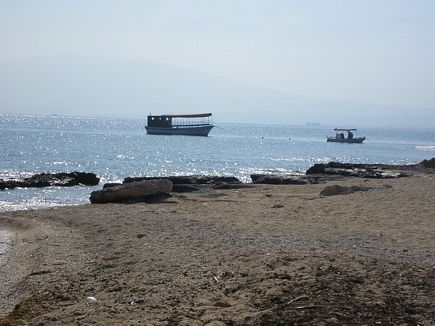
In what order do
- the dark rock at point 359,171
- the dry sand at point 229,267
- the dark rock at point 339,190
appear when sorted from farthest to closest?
the dark rock at point 359,171, the dark rock at point 339,190, the dry sand at point 229,267

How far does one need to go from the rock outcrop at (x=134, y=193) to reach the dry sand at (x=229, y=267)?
4105 millimetres

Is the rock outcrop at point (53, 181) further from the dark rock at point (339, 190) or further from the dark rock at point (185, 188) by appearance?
the dark rock at point (339, 190)

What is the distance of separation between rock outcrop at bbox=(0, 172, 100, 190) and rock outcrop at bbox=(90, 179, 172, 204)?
1201 cm

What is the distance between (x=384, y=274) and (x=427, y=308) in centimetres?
126

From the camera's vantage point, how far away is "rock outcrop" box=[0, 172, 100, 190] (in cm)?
3288

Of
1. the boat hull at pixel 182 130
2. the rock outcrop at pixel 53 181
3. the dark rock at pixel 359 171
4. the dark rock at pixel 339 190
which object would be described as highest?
the dark rock at pixel 339 190

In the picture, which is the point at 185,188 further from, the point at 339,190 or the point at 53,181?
the point at 53,181

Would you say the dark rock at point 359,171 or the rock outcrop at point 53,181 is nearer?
the rock outcrop at point 53,181

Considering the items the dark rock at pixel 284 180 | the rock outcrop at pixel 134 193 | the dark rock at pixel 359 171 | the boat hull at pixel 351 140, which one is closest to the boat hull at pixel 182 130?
the boat hull at pixel 351 140

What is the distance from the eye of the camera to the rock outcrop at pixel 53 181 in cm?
3288

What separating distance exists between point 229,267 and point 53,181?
90.1 feet

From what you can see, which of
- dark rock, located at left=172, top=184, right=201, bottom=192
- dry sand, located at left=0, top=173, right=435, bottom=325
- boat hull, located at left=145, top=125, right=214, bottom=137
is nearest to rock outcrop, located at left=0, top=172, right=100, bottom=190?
dark rock, located at left=172, top=184, right=201, bottom=192

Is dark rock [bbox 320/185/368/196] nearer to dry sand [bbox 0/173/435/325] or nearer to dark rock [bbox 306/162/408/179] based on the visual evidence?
dry sand [bbox 0/173/435/325]

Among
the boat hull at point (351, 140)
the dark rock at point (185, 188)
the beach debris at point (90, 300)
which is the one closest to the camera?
the beach debris at point (90, 300)
